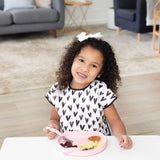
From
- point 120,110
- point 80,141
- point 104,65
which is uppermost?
point 104,65

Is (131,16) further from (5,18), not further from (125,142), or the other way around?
(125,142)

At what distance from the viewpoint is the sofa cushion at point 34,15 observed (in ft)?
15.4

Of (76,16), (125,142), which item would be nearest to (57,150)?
(125,142)

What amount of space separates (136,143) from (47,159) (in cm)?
30

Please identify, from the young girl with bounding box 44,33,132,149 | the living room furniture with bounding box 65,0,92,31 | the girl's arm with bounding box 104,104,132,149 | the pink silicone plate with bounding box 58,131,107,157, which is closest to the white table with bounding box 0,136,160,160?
the pink silicone plate with bounding box 58,131,107,157

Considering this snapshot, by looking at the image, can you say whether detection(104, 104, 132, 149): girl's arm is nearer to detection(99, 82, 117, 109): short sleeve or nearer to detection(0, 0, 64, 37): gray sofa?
detection(99, 82, 117, 109): short sleeve

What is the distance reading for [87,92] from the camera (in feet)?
4.50

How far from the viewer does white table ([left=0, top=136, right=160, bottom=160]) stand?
0.97m

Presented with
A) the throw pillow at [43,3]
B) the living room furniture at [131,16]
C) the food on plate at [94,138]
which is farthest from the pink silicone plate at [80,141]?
the throw pillow at [43,3]

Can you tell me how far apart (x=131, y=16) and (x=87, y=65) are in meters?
3.53

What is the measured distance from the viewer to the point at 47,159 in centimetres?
96

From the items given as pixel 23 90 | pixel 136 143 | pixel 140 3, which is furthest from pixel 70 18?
pixel 136 143

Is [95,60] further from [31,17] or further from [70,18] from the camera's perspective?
[70,18]

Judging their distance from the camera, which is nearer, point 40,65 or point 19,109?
point 19,109
